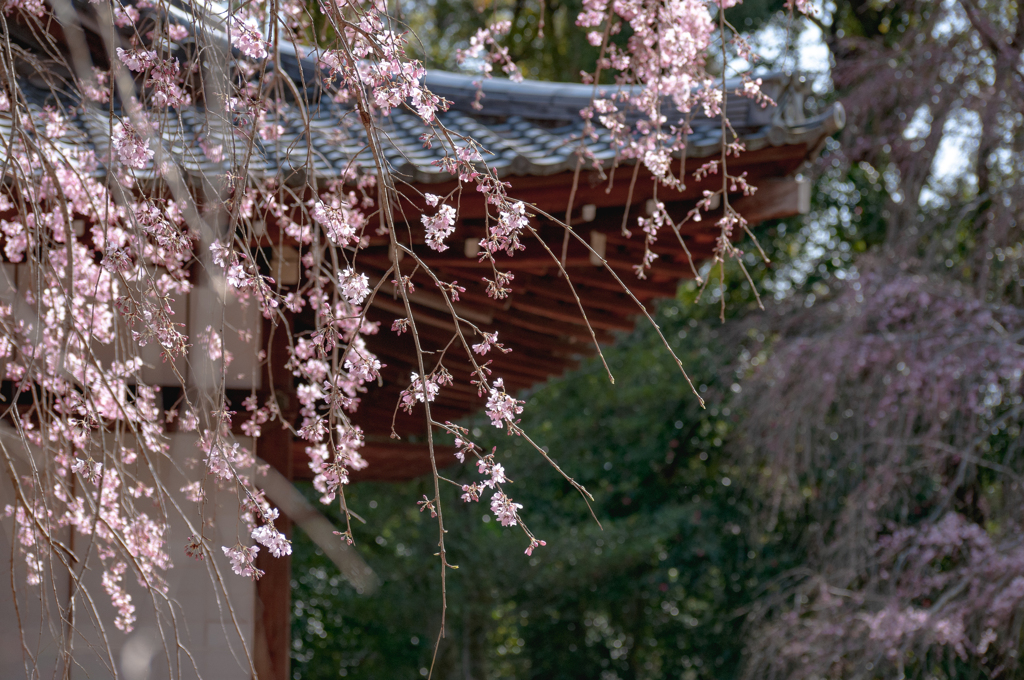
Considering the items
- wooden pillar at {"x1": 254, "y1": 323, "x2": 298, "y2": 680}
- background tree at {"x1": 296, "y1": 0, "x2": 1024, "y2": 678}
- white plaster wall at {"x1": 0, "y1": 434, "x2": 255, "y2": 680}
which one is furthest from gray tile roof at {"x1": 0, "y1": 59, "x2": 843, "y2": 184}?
background tree at {"x1": 296, "y1": 0, "x2": 1024, "y2": 678}

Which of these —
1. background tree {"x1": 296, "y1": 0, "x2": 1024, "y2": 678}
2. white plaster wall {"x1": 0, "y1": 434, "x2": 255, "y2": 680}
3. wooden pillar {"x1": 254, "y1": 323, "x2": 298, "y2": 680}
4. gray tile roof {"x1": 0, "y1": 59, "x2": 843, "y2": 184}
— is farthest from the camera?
background tree {"x1": 296, "y1": 0, "x2": 1024, "y2": 678}

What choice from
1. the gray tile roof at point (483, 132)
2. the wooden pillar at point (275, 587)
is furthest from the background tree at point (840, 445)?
the wooden pillar at point (275, 587)

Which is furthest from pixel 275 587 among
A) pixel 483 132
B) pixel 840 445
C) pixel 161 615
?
pixel 840 445

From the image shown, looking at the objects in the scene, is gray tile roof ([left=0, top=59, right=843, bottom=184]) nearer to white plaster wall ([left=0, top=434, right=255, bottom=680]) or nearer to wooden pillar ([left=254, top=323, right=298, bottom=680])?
wooden pillar ([left=254, top=323, right=298, bottom=680])

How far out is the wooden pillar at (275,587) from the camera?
2.34 m

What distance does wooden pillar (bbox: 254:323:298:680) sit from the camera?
2.34m

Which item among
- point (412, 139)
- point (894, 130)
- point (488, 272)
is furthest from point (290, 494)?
point (894, 130)

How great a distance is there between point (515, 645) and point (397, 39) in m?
7.16

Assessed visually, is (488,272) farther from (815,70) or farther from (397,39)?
(815,70)

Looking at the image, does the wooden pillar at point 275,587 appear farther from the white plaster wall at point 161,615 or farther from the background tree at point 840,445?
the background tree at point 840,445

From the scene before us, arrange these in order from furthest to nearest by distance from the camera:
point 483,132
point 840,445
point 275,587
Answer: point 840,445 < point 483,132 < point 275,587

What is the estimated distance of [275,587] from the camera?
2.37 metres

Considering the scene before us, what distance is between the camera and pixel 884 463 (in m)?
5.11

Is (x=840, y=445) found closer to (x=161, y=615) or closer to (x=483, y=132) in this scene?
(x=483, y=132)
